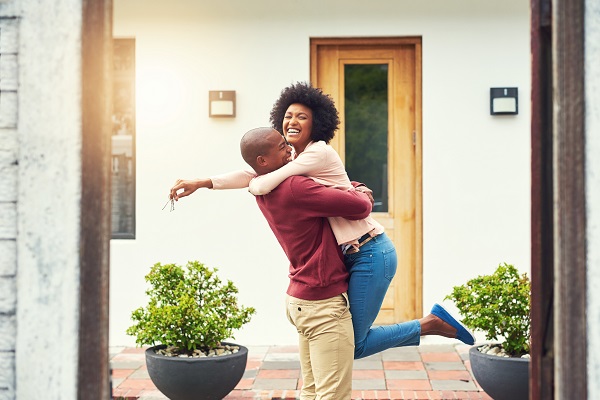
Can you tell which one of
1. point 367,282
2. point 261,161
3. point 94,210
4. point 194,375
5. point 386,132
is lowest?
point 194,375

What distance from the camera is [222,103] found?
6621 millimetres

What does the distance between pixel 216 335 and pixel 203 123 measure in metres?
2.37

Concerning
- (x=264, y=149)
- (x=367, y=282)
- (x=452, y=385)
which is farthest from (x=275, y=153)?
(x=452, y=385)

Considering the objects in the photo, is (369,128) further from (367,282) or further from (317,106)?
(367,282)

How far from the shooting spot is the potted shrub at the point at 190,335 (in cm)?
470

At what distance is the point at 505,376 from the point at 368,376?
1281 mm

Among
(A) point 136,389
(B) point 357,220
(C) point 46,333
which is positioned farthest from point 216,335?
(C) point 46,333

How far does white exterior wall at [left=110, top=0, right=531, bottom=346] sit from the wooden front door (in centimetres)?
16

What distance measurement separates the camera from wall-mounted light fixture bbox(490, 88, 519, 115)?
6.49m

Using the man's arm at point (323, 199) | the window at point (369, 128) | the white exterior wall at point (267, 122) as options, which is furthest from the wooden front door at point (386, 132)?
the man's arm at point (323, 199)

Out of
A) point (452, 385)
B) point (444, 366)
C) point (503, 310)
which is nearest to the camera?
point (503, 310)

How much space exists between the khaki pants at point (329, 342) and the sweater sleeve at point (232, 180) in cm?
65

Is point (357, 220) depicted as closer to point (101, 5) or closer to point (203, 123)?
point (101, 5)

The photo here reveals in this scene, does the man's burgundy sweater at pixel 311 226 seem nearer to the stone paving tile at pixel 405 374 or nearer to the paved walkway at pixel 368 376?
the paved walkway at pixel 368 376
